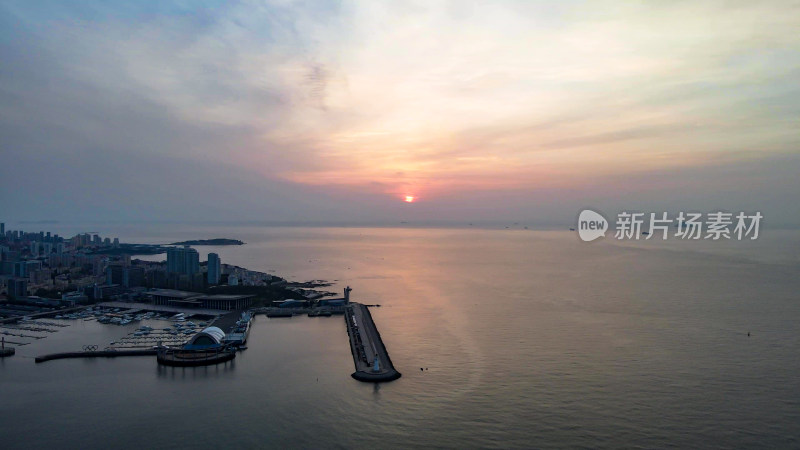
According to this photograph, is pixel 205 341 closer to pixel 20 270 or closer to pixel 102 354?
pixel 102 354

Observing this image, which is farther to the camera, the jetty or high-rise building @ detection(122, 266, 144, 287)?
high-rise building @ detection(122, 266, 144, 287)

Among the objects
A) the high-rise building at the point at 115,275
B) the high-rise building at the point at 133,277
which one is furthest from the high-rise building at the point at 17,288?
the high-rise building at the point at 133,277

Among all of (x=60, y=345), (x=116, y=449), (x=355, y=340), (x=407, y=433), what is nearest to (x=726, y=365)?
(x=407, y=433)

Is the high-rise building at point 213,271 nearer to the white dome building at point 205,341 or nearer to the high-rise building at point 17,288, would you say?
the high-rise building at point 17,288

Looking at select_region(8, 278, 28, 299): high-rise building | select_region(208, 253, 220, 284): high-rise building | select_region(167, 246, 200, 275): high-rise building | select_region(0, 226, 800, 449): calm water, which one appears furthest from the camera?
select_region(208, 253, 220, 284): high-rise building

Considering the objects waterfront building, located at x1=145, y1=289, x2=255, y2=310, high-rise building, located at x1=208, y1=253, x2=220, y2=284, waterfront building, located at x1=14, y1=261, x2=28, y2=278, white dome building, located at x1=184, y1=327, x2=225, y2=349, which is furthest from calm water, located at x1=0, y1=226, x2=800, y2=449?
waterfront building, located at x1=14, y1=261, x2=28, y2=278

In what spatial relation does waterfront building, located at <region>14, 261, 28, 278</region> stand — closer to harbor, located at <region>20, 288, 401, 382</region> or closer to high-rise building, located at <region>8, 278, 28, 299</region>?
high-rise building, located at <region>8, 278, 28, 299</region>
